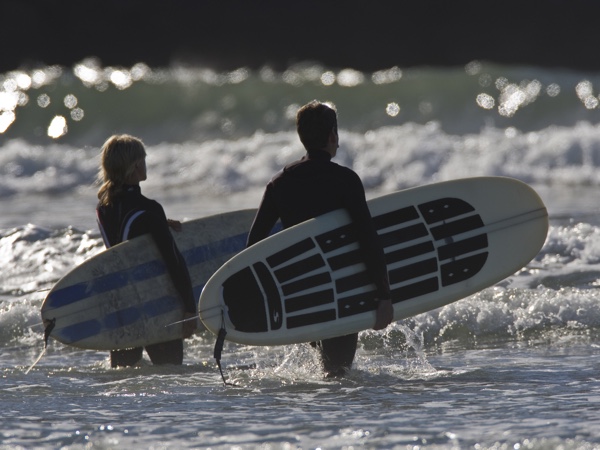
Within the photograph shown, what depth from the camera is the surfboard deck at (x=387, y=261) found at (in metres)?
4.59

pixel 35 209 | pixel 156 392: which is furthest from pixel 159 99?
pixel 156 392

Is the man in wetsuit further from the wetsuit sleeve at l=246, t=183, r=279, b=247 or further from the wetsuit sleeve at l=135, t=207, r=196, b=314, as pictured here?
the wetsuit sleeve at l=135, t=207, r=196, b=314

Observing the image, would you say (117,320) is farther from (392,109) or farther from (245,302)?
(392,109)

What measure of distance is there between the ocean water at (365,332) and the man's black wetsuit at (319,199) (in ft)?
1.94

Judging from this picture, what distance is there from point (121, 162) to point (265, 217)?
0.71 meters

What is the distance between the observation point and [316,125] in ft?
14.1

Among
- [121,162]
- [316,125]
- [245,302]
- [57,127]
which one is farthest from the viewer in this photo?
[57,127]

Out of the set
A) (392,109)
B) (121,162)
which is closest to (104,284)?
(121,162)

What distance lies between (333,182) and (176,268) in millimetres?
964

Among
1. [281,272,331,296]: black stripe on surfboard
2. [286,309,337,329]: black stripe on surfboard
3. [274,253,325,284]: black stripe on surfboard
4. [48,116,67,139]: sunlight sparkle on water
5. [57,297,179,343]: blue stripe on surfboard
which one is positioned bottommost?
[286,309,337,329]: black stripe on surfboard

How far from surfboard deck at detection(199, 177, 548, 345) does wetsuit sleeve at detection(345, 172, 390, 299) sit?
0.15 metres

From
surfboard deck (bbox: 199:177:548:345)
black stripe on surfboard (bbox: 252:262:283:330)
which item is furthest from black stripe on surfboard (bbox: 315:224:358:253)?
black stripe on surfboard (bbox: 252:262:283:330)

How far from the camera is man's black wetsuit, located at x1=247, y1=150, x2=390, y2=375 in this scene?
4.34 m

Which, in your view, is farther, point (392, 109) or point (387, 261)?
point (392, 109)
